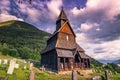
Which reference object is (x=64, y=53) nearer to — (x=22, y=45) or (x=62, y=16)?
(x=62, y=16)

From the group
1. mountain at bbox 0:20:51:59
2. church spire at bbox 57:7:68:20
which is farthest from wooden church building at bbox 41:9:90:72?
mountain at bbox 0:20:51:59

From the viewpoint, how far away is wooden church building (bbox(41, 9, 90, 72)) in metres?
35.5

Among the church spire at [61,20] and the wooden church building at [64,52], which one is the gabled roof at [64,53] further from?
the church spire at [61,20]

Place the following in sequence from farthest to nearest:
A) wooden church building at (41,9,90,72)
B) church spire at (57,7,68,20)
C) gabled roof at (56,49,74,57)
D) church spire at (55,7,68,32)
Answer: church spire at (57,7,68,20), church spire at (55,7,68,32), wooden church building at (41,9,90,72), gabled roof at (56,49,74,57)

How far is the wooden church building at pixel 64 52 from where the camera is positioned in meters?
35.5

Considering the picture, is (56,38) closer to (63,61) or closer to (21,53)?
(63,61)

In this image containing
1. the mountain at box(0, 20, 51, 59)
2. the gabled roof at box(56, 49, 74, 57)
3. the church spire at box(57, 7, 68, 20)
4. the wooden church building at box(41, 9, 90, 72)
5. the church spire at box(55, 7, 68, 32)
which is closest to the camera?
the gabled roof at box(56, 49, 74, 57)

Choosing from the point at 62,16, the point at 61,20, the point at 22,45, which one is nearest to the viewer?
the point at 61,20

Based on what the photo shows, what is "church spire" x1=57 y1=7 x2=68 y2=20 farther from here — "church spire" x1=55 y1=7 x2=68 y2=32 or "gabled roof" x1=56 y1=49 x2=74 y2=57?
"gabled roof" x1=56 y1=49 x2=74 y2=57

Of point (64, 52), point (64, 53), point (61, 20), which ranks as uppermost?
point (61, 20)

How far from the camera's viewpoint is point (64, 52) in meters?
36.7

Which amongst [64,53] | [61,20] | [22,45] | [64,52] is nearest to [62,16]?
[61,20]

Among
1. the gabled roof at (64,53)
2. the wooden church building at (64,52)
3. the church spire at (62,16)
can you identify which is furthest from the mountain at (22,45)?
the gabled roof at (64,53)

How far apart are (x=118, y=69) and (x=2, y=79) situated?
4675cm
